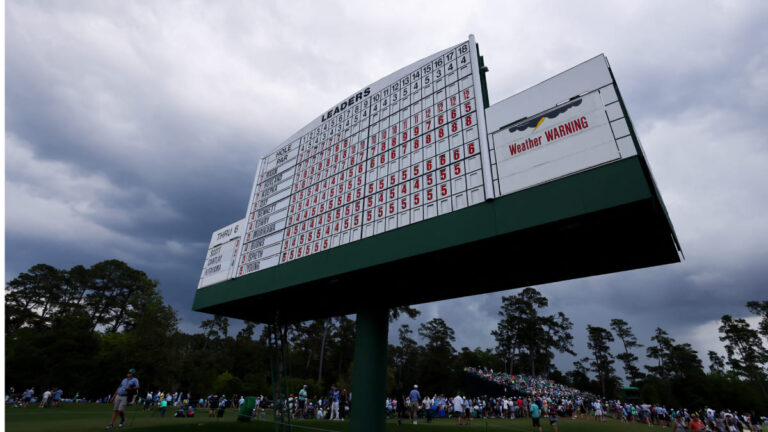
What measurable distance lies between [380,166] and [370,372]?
7177 mm

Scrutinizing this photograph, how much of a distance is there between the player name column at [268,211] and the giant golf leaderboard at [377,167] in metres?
0.05

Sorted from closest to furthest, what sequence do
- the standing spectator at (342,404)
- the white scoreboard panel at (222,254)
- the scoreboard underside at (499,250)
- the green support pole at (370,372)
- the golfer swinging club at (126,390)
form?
the scoreboard underside at (499,250) < the golfer swinging club at (126,390) < the green support pole at (370,372) < the white scoreboard panel at (222,254) < the standing spectator at (342,404)

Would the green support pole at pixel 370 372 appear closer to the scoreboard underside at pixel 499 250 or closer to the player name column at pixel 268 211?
the scoreboard underside at pixel 499 250

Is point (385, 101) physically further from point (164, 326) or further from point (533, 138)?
point (164, 326)

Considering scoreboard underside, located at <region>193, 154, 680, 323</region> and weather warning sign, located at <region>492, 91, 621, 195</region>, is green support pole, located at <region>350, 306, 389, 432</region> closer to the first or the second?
scoreboard underside, located at <region>193, 154, 680, 323</region>

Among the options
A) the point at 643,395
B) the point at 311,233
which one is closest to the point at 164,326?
the point at 311,233

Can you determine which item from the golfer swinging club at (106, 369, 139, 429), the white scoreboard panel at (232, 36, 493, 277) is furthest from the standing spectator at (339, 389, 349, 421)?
the golfer swinging club at (106, 369, 139, 429)

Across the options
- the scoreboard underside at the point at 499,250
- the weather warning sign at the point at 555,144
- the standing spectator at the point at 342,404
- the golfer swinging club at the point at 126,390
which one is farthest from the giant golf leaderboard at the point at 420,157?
the standing spectator at the point at 342,404

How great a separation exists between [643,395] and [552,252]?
6422cm

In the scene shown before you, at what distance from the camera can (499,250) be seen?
10.4m

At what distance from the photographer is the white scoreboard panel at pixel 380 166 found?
1111 centimetres

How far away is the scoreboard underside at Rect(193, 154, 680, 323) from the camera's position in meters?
8.52

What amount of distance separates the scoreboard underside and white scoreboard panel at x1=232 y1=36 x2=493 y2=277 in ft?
1.91

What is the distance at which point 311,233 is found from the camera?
14.2m
